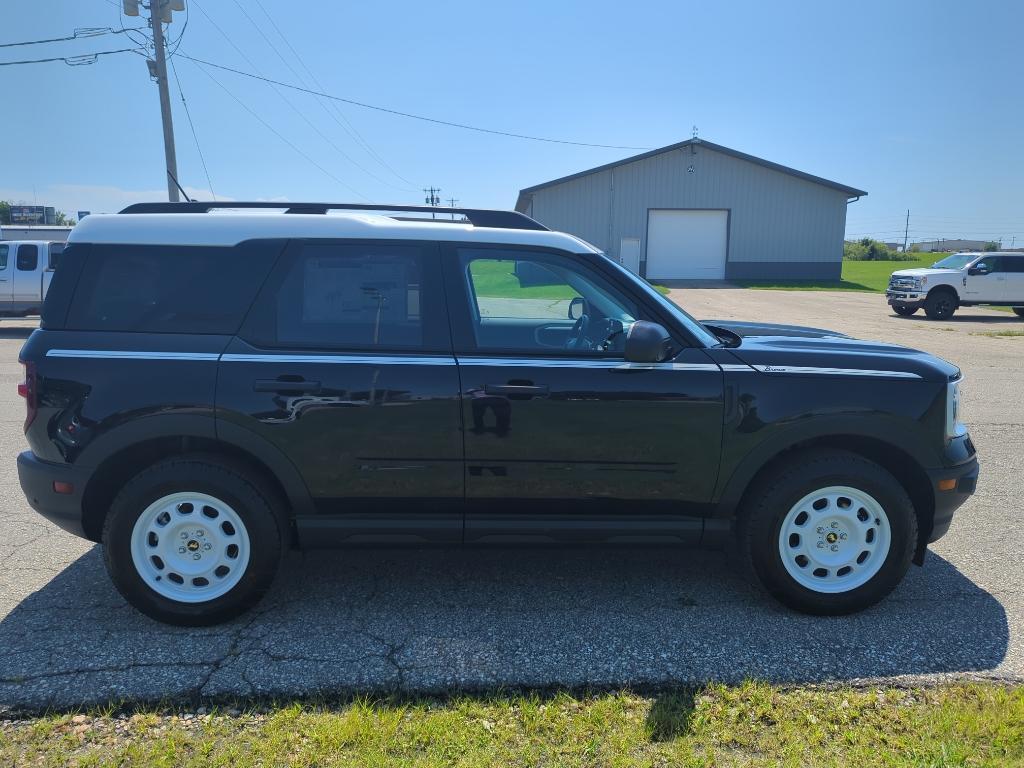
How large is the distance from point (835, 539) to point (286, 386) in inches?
111

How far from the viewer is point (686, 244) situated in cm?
3559

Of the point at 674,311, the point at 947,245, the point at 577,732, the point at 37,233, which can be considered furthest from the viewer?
the point at 947,245

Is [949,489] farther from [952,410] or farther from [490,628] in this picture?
[490,628]

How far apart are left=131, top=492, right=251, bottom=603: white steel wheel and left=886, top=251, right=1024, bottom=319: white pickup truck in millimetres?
22462

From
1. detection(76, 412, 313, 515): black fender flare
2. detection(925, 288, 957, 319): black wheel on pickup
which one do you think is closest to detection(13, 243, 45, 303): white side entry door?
detection(76, 412, 313, 515): black fender flare

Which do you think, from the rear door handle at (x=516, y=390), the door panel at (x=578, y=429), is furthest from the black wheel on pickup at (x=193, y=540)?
the rear door handle at (x=516, y=390)

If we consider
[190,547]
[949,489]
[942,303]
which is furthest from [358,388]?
[942,303]

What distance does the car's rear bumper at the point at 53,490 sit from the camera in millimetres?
3416

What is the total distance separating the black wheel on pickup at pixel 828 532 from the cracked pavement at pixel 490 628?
166 millimetres

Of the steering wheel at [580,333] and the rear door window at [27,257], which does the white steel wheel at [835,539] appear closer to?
the steering wheel at [580,333]

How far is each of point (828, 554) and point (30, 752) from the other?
3522mm

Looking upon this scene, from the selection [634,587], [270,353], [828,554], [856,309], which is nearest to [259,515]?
[270,353]

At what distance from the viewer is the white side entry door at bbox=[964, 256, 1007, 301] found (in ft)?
69.6

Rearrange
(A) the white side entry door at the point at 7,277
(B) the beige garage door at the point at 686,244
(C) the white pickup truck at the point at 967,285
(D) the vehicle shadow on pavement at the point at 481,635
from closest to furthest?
(D) the vehicle shadow on pavement at the point at 481,635, (A) the white side entry door at the point at 7,277, (C) the white pickup truck at the point at 967,285, (B) the beige garage door at the point at 686,244
